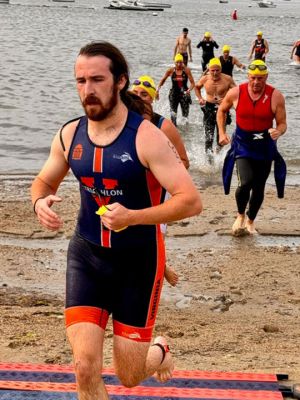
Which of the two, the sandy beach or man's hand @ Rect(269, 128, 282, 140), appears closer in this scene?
the sandy beach

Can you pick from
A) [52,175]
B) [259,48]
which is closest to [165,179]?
[52,175]

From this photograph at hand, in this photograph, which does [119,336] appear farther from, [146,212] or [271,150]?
[271,150]

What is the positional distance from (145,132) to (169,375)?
1.53m

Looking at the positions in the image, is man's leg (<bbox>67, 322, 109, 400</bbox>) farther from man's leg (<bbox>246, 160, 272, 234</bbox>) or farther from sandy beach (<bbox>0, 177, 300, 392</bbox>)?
man's leg (<bbox>246, 160, 272, 234</bbox>)

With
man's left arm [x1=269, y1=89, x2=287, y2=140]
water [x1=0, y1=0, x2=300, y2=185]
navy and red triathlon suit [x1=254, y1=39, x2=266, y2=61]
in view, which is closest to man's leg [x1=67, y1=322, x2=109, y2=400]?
man's left arm [x1=269, y1=89, x2=287, y2=140]

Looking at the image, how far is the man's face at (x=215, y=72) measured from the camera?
12.8 m

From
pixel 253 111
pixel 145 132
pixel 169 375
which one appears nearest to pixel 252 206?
pixel 253 111

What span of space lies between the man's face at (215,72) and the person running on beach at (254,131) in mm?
3834

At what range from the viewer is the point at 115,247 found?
4023 mm

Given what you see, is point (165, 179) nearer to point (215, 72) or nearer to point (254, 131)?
point (254, 131)

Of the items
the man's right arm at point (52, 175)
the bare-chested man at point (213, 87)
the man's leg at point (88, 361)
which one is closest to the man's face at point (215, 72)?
the bare-chested man at point (213, 87)

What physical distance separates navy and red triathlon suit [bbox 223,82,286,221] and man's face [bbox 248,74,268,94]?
0.08 m

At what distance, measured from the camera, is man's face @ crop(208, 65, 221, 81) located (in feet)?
42.0

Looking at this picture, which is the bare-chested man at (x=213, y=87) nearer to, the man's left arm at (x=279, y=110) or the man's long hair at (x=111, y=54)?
the man's left arm at (x=279, y=110)
